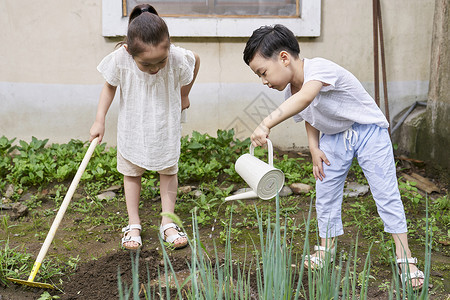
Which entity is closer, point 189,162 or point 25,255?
point 25,255

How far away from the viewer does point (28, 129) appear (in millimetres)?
4211

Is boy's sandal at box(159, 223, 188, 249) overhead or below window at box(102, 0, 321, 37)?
below

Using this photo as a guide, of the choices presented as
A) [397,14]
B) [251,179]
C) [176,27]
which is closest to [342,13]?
[397,14]

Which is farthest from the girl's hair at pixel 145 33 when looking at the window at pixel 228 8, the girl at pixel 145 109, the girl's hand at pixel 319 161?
the window at pixel 228 8

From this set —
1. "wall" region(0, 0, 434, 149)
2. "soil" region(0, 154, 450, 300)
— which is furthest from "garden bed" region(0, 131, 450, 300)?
"wall" region(0, 0, 434, 149)

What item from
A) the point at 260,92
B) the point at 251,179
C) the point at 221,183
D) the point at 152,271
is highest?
the point at 260,92

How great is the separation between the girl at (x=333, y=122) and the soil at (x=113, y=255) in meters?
0.31

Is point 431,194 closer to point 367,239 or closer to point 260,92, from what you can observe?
point 367,239

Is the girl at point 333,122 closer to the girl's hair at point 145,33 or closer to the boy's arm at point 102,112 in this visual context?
the girl's hair at point 145,33

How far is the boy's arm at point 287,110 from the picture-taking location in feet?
6.34

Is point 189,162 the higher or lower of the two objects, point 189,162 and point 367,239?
the higher

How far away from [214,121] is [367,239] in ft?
6.10

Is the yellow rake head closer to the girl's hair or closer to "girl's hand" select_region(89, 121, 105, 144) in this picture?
"girl's hand" select_region(89, 121, 105, 144)

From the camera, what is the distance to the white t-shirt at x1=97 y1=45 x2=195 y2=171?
2609mm
